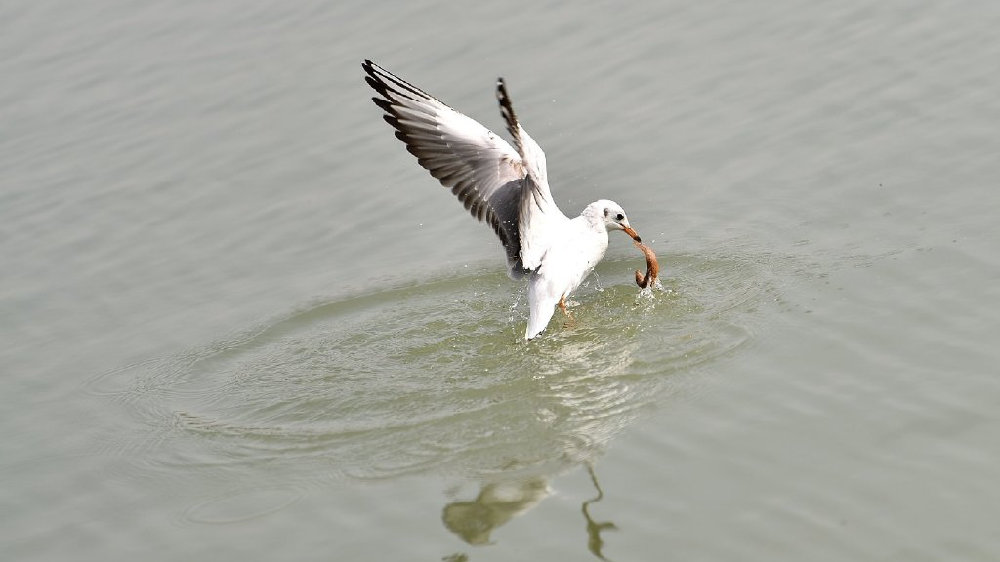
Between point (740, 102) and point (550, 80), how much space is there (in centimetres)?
184

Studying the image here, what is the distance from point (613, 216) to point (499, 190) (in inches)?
32.2

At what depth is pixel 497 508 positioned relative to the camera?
5684mm

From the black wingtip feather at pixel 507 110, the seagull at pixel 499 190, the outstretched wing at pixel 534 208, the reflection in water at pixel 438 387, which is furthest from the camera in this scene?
the seagull at pixel 499 190

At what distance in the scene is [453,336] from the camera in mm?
7992

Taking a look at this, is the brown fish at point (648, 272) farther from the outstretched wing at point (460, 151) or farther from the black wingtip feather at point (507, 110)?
the black wingtip feather at point (507, 110)

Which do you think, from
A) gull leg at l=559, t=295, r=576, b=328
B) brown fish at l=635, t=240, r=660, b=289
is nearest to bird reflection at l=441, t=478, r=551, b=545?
gull leg at l=559, t=295, r=576, b=328

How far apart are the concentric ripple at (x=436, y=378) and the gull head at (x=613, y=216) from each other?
0.36m

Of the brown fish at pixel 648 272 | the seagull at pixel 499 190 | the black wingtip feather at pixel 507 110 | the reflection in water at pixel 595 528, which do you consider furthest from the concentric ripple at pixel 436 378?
the black wingtip feather at pixel 507 110

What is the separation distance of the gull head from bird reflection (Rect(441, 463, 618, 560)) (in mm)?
2793

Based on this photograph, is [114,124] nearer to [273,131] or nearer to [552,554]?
[273,131]

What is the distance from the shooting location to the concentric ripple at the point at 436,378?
21.0ft

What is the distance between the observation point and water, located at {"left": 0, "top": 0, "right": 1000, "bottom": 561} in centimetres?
561

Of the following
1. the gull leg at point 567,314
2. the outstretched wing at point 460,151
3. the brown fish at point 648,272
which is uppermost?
the outstretched wing at point 460,151

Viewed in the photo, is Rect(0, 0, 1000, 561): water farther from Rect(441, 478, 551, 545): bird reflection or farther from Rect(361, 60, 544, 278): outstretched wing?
Rect(361, 60, 544, 278): outstretched wing
